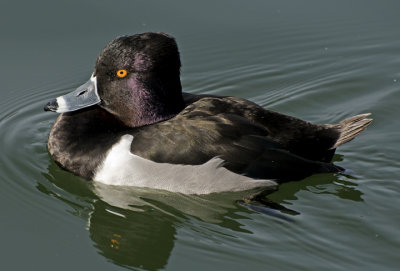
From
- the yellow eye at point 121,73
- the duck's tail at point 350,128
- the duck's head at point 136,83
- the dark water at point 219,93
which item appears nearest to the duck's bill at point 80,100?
the duck's head at point 136,83

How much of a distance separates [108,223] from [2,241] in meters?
0.91

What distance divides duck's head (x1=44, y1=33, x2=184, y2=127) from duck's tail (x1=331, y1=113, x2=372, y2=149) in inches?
61.1

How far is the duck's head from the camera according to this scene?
618cm

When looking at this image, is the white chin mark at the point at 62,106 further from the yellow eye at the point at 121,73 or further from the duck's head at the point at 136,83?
the yellow eye at the point at 121,73

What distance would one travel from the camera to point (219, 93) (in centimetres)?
827

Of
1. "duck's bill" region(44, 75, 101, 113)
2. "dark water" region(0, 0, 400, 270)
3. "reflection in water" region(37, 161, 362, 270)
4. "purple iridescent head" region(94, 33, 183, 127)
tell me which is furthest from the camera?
"duck's bill" region(44, 75, 101, 113)

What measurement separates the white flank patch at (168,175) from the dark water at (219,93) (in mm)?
114

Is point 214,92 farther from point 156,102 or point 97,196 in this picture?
point 97,196

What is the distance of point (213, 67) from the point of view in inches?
341

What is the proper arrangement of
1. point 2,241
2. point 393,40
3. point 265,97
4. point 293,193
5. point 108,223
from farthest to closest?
point 393,40, point 265,97, point 293,193, point 108,223, point 2,241

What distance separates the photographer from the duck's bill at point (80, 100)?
6.58m

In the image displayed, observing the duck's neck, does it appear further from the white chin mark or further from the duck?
the white chin mark

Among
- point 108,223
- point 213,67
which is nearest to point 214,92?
point 213,67

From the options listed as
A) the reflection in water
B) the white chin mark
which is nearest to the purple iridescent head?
the white chin mark
